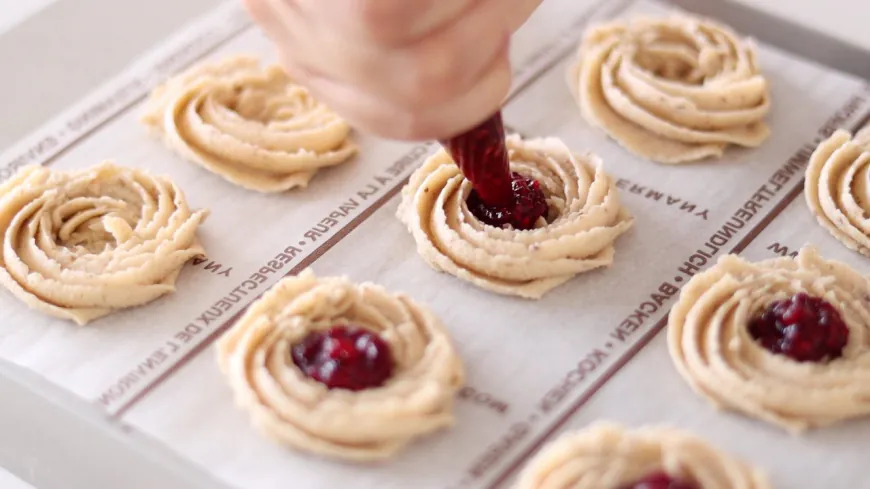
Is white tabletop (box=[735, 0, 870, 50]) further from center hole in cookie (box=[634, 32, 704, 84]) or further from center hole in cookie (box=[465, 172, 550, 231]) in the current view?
center hole in cookie (box=[465, 172, 550, 231])

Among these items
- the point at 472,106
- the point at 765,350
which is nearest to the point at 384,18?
the point at 472,106

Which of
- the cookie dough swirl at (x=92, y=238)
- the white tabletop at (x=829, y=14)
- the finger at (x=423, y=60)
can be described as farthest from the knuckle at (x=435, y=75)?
the white tabletop at (x=829, y=14)

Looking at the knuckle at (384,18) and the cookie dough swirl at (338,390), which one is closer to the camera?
the knuckle at (384,18)

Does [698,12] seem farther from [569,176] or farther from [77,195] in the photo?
[77,195]

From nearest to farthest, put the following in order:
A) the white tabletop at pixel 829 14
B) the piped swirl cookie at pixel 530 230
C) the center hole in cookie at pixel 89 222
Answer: the piped swirl cookie at pixel 530 230
the center hole in cookie at pixel 89 222
the white tabletop at pixel 829 14

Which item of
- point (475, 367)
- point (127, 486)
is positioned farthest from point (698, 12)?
point (127, 486)

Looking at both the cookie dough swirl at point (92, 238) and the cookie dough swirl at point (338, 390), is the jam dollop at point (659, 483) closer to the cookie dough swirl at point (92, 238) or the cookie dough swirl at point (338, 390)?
the cookie dough swirl at point (338, 390)

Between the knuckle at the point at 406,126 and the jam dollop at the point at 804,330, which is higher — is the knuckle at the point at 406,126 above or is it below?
above
